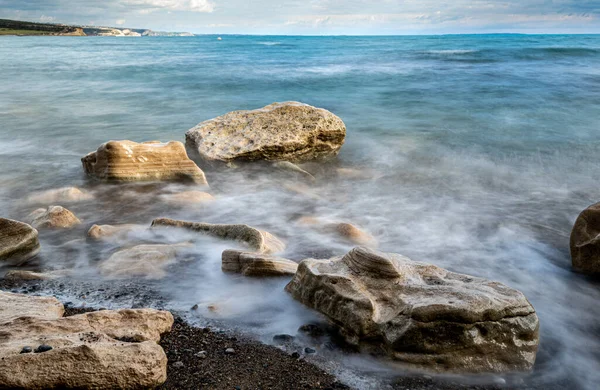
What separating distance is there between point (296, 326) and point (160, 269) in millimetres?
1453

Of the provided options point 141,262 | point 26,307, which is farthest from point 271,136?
point 26,307

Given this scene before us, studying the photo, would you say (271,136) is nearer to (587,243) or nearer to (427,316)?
(587,243)

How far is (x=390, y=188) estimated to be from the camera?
7336mm

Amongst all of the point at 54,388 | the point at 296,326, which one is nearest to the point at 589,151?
the point at 296,326

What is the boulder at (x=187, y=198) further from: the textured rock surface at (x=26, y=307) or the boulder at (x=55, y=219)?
the textured rock surface at (x=26, y=307)

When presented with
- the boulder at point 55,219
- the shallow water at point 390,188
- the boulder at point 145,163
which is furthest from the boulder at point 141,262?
the boulder at point 145,163

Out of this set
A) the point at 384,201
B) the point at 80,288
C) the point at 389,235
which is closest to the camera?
the point at 80,288

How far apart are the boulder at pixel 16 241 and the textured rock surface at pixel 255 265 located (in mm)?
1874

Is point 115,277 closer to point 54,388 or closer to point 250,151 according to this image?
point 54,388

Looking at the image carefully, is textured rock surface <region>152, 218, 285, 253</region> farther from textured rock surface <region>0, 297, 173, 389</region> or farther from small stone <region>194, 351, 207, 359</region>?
textured rock surface <region>0, 297, 173, 389</region>

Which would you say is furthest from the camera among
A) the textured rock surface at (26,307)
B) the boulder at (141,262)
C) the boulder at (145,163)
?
the boulder at (145,163)

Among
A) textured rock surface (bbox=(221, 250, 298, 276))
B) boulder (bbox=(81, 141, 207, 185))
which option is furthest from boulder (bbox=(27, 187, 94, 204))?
textured rock surface (bbox=(221, 250, 298, 276))

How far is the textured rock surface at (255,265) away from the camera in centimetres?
401

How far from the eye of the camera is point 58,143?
10.0 meters
